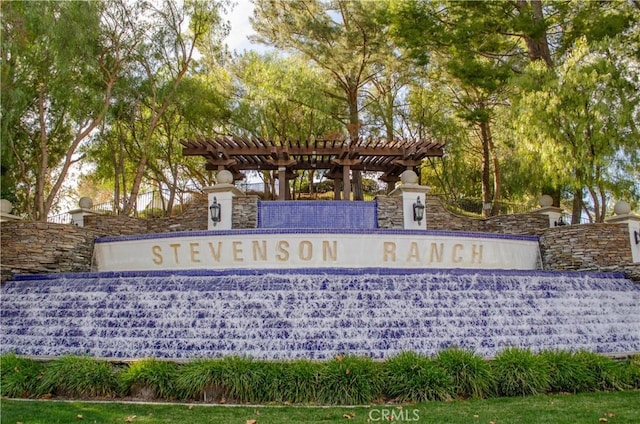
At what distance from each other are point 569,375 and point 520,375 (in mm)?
674

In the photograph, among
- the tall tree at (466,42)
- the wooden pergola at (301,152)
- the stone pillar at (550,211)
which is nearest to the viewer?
the wooden pergola at (301,152)

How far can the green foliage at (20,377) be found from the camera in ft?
19.6

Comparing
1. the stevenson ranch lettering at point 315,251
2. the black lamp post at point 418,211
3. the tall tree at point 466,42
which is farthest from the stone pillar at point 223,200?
the tall tree at point 466,42

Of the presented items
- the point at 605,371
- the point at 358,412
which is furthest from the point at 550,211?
the point at 358,412

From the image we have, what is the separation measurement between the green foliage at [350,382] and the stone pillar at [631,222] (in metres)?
8.23

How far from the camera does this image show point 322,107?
19719mm

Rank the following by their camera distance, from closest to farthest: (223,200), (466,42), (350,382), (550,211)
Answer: (350,382) < (223,200) < (550,211) < (466,42)

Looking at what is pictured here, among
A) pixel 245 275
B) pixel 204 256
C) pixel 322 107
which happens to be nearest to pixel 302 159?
pixel 322 107

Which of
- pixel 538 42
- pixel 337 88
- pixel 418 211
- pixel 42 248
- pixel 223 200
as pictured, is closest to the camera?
pixel 42 248

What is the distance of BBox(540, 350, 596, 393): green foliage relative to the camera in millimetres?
6059

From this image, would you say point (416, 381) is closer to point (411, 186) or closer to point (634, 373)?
point (634, 373)

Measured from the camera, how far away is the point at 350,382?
5.71 m

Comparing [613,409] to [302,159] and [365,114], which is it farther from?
[365,114]

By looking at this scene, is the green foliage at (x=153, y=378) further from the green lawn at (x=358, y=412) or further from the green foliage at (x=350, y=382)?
the green foliage at (x=350, y=382)
